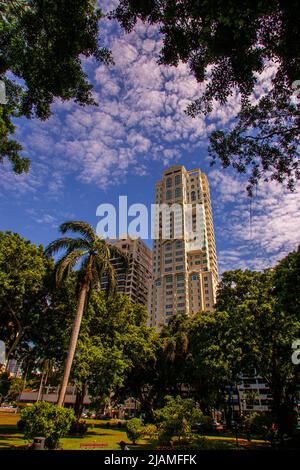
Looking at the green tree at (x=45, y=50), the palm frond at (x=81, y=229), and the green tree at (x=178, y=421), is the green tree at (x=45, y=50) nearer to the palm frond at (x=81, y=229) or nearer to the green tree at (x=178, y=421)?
the palm frond at (x=81, y=229)

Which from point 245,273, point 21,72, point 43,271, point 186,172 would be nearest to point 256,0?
point 21,72

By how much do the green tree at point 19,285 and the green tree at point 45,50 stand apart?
11885mm

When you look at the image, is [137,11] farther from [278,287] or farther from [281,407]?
[281,407]

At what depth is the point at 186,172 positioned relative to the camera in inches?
5022

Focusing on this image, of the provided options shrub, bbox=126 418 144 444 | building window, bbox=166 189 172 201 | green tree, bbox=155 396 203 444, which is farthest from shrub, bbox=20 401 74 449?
building window, bbox=166 189 172 201

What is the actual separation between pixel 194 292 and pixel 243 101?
99872 mm

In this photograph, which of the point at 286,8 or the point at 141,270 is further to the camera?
the point at 141,270

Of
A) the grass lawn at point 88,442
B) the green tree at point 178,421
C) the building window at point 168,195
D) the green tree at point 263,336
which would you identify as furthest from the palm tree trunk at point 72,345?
the building window at point 168,195

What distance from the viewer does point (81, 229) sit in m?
18.9

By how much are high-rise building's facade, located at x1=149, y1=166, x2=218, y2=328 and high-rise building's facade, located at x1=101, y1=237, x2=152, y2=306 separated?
15.3 metres

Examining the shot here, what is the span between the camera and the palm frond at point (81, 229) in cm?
1855

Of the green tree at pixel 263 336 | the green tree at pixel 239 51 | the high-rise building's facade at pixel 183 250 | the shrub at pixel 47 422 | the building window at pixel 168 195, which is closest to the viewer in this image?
the green tree at pixel 239 51

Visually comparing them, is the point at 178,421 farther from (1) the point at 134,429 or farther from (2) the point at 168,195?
(2) the point at 168,195

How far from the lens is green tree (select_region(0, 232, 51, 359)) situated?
66.3 feet
